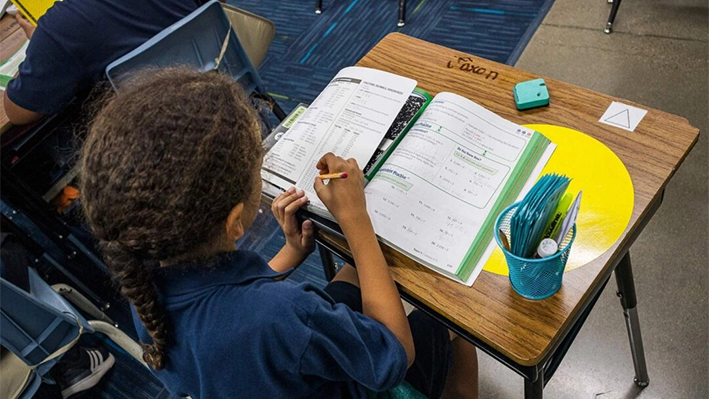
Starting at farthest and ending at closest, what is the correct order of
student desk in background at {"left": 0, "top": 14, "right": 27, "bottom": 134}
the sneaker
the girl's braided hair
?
student desk in background at {"left": 0, "top": 14, "right": 27, "bottom": 134} → the sneaker → the girl's braided hair

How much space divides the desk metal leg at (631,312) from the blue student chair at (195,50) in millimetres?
1131

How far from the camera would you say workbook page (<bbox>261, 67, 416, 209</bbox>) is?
960 mm

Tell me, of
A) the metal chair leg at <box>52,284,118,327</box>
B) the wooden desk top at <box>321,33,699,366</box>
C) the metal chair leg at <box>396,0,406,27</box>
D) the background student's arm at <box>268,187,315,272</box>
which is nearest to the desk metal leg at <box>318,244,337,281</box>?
the background student's arm at <box>268,187,315,272</box>

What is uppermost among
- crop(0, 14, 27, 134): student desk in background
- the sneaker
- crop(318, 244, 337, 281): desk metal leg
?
crop(0, 14, 27, 134): student desk in background

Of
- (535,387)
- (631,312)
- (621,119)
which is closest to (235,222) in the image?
(535,387)

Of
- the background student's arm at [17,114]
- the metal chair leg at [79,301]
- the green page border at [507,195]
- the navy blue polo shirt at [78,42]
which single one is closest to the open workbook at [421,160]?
the green page border at [507,195]

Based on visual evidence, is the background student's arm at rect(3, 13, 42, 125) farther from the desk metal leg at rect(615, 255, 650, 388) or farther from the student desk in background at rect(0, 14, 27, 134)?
the desk metal leg at rect(615, 255, 650, 388)

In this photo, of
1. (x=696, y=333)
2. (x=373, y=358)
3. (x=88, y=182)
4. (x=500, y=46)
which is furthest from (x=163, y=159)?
(x=500, y=46)

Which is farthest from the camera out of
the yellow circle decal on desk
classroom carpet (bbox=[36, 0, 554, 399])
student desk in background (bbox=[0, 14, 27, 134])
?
classroom carpet (bbox=[36, 0, 554, 399])

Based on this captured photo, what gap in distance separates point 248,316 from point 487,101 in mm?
590

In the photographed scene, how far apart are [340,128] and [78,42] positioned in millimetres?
795

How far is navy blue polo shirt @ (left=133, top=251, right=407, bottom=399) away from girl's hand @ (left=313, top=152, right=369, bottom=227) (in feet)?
0.46

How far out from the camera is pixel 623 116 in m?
0.95

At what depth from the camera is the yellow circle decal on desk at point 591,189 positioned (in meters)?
0.80
